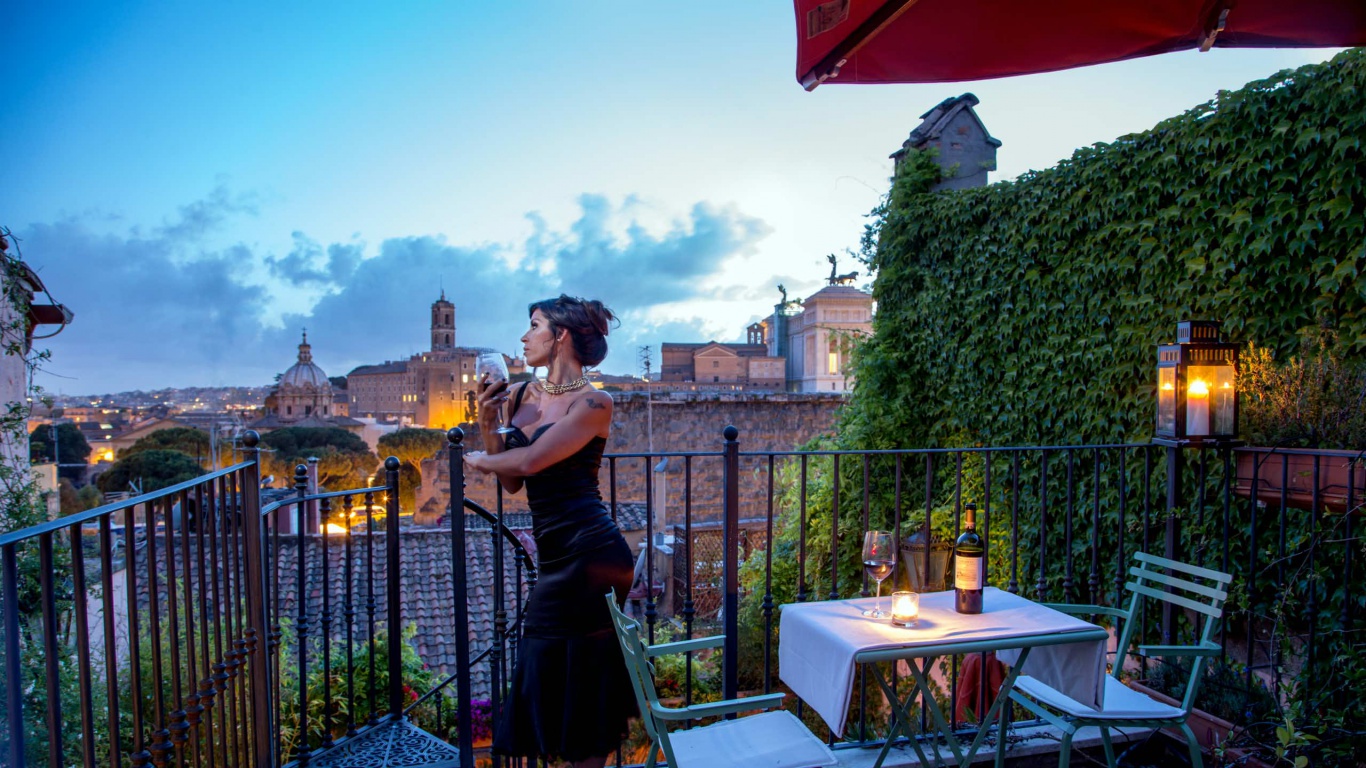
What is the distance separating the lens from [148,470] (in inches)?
915

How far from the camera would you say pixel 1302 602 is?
3.16 m

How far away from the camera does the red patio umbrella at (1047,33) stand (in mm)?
1734

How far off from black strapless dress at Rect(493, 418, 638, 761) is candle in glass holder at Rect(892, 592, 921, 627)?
2.68ft

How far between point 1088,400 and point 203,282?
1655 inches

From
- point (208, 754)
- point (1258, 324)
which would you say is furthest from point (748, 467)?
Result: point (208, 754)

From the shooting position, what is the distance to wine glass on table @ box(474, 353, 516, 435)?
230 centimetres

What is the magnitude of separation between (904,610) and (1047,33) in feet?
5.32

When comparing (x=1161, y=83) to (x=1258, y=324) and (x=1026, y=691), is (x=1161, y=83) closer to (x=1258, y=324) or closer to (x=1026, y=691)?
(x=1258, y=324)

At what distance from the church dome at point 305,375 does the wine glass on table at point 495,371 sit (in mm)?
48695

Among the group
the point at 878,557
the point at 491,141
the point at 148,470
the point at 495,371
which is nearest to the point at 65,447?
the point at 148,470

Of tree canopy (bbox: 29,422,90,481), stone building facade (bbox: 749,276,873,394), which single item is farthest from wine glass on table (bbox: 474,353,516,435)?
tree canopy (bbox: 29,422,90,481)

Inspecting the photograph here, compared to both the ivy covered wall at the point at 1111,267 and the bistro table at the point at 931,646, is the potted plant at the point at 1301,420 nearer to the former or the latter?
the ivy covered wall at the point at 1111,267

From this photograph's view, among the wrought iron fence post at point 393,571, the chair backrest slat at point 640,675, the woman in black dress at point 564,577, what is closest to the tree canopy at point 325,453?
the wrought iron fence post at point 393,571

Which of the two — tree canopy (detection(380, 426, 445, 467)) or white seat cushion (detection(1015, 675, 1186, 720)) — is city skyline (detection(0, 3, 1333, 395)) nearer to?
white seat cushion (detection(1015, 675, 1186, 720))
